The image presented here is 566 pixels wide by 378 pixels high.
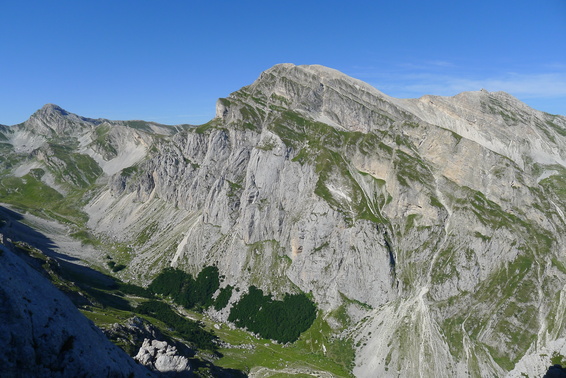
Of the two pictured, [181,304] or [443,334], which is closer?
[443,334]

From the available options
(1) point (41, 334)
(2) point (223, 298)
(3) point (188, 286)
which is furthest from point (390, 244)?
(1) point (41, 334)

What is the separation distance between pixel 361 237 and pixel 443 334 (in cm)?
4242

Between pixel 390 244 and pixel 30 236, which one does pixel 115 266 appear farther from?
pixel 390 244

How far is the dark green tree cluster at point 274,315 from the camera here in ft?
407

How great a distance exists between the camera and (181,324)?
118562mm

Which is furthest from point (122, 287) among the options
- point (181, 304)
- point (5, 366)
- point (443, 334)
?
point (5, 366)

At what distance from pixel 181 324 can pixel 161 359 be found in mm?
58004

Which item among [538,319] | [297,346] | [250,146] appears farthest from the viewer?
[250,146]

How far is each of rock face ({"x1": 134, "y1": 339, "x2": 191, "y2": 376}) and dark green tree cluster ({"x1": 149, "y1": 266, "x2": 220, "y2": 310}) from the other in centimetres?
7917

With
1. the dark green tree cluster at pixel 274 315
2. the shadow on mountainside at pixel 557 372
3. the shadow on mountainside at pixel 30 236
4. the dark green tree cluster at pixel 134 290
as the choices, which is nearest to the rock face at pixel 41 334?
the shadow on mountainside at pixel 557 372

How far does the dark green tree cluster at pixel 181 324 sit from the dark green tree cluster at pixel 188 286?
1106 centimetres

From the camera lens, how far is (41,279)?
102 ft

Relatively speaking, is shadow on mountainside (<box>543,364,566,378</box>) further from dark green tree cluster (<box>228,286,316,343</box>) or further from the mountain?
dark green tree cluster (<box>228,286,316,343</box>)

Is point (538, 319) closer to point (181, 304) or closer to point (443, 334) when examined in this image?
point (443, 334)
